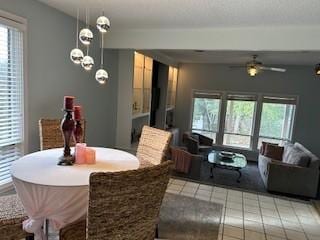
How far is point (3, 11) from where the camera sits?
224 cm

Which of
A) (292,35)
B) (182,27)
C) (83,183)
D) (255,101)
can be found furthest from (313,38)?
(255,101)

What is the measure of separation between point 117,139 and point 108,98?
0.81 metres

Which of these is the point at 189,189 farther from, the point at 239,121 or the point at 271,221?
the point at 239,121

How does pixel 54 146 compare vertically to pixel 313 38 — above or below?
below

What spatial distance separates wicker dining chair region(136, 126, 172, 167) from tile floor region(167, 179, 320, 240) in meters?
1.05

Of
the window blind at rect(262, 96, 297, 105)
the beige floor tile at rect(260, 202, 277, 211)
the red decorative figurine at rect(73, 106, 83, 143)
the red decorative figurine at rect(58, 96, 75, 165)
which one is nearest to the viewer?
the red decorative figurine at rect(58, 96, 75, 165)

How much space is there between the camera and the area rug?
252cm

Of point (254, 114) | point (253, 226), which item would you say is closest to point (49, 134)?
point (253, 226)

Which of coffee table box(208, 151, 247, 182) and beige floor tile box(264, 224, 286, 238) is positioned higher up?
coffee table box(208, 151, 247, 182)

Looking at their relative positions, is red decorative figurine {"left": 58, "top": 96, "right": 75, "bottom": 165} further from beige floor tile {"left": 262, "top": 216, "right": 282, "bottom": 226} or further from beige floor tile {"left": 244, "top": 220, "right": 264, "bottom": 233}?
beige floor tile {"left": 262, "top": 216, "right": 282, "bottom": 226}

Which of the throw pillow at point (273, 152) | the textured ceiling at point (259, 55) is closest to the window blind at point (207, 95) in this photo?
the textured ceiling at point (259, 55)

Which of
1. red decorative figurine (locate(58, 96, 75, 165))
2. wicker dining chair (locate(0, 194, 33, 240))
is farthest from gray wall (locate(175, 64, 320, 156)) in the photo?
wicker dining chair (locate(0, 194, 33, 240))

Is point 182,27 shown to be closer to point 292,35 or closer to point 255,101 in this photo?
point 292,35

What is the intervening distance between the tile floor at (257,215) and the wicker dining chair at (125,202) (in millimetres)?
1481
